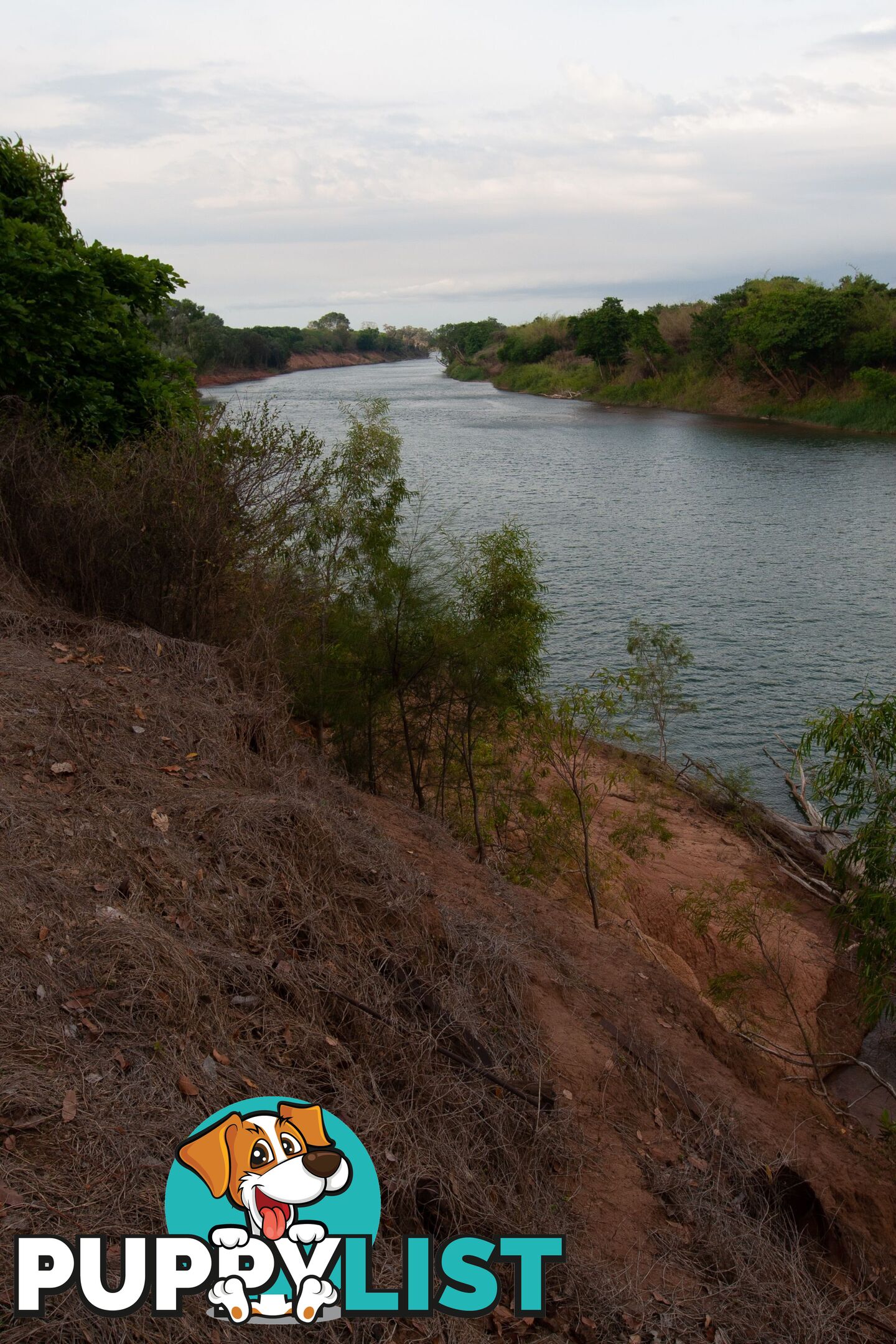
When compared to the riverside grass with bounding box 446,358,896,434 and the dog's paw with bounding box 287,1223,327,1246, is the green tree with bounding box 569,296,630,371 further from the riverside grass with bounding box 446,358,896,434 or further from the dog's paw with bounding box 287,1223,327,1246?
the dog's paw with bounding box 287,1223,327,1246

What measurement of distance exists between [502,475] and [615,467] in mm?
8145

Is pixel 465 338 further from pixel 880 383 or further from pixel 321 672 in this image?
pixel 321 672

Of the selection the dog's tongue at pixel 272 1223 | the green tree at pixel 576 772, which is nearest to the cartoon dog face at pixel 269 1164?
the dog's tongue at pixel 272 1223

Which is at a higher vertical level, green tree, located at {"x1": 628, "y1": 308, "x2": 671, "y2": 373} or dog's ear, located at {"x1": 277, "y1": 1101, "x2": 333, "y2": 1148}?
green tree, located at {"x1": 628, "y1": 308, "x2": 671, "y2": 373}

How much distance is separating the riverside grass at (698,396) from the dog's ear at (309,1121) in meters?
65.2

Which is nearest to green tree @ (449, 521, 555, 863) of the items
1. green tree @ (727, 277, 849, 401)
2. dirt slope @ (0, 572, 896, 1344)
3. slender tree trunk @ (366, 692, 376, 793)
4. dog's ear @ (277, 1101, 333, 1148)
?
slender tree trunk @ (366, 692, 376, 793)

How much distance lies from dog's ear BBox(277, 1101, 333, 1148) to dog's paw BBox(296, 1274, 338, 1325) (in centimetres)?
61

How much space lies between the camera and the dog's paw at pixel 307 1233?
14.6ft

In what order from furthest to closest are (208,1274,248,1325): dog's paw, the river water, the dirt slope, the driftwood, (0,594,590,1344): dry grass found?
1. the river water
2. the driftwood
3. the dirt slope
4. (0,594,590,1344): dry grass
5. (208,1274,248,1325): dog's paw

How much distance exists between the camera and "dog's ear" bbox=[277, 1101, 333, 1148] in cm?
505

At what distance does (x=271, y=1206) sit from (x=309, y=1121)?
780mm

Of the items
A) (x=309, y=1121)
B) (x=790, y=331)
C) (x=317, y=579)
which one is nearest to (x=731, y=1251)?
(x=309, y=1121)

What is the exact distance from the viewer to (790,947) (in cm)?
1566

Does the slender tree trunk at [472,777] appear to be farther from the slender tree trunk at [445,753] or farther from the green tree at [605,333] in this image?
the green tree at [605,333]
